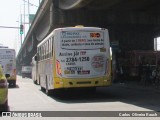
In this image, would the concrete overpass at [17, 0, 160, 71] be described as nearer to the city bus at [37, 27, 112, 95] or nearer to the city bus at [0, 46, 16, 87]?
the city bus at [0, 46, 16, 87]

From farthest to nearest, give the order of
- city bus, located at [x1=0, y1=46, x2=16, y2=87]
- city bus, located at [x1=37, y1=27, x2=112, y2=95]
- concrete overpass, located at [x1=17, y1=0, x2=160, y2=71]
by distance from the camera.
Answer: concrete overpass, located at [x1=17, y1=0, x2=160, y2=71] → city bus, located at [x1=0, y1=46, x2=16, y2=87] → city bus, located at [x1=37, y1=27, x2=112, y2=95]

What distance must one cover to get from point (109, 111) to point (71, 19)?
74.5 feet

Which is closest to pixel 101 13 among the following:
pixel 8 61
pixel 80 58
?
pixel 8 61

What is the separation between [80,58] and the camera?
19953 millimetres

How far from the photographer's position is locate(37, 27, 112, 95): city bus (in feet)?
64.7

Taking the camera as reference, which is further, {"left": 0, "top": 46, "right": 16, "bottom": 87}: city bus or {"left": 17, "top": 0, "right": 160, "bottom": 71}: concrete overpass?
{"left": 17, "top": 0, "right": 160, "bottom": 71}: concrete overpass

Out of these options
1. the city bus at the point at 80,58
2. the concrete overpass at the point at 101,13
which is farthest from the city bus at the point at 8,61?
the city bus at the point at 80,58

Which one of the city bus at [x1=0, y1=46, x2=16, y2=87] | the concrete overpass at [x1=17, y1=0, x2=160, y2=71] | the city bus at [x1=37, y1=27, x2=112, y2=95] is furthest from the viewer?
the concrete overpass at [x1=17, y1=0, x2=160, y2=71]

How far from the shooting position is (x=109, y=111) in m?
14.9

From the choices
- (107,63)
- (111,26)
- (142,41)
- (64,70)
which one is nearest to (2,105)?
(64,70)

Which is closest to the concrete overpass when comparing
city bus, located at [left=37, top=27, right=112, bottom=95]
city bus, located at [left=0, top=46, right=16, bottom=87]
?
city bus, located at [left=0, top=46, right=16, bottom=87]

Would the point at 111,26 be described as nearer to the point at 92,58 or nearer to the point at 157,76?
the point at 157,76

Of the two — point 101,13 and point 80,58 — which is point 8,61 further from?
point 80,58

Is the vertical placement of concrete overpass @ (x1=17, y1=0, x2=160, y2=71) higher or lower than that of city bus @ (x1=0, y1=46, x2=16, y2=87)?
higher
